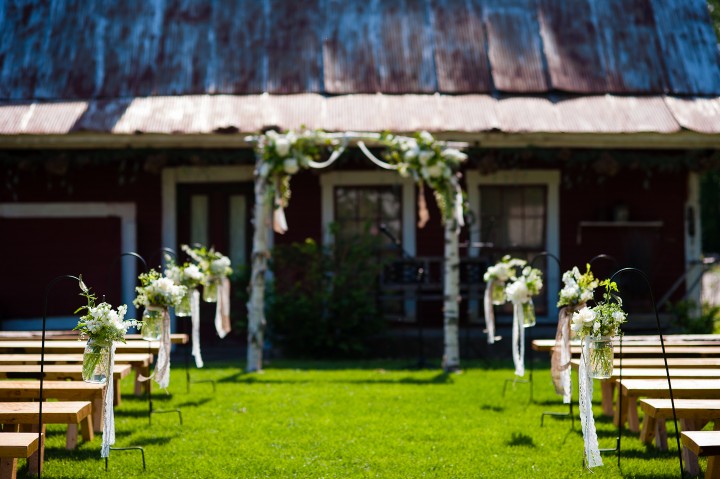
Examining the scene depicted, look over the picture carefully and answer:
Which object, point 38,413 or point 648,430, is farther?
point 648,430

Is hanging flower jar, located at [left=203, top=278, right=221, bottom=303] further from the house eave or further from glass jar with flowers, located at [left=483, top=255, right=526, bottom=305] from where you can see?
the house eave

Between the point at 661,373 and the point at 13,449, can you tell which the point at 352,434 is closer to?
the point at 661,373

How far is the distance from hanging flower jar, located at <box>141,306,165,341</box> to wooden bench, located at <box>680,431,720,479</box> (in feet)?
11.8

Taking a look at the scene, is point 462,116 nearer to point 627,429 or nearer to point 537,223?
point 537,223

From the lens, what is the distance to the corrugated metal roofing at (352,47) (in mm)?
12289

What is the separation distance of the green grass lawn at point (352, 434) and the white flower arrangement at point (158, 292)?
0.97 m

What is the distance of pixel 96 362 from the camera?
544 centimetres

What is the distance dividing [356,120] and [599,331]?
21.8ft

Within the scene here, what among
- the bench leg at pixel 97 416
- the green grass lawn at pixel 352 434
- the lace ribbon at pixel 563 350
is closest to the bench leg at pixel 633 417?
the green grass lawn at pixel 352 434

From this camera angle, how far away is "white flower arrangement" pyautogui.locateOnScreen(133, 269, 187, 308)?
21.6ft

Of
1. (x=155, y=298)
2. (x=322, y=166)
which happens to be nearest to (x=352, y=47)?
(x=322, y=166)

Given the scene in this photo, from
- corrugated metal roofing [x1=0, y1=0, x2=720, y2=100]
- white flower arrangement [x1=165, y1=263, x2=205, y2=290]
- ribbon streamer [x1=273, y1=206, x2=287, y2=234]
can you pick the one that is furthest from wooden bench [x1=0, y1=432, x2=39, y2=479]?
corrugated metal roofing [x1=0, y1=0, x2=720, y2=100]

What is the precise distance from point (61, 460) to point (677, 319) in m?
8.33

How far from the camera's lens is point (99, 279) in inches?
479
